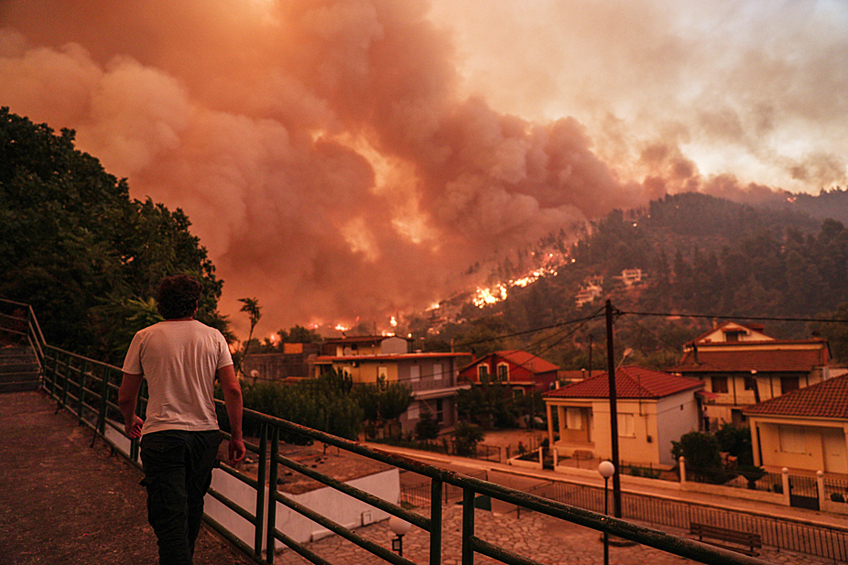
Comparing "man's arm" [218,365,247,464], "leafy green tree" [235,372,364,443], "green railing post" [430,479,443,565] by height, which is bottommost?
"leafy green tree" [235,372,364,443]

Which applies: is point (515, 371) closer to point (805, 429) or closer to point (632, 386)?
point (632, 386)

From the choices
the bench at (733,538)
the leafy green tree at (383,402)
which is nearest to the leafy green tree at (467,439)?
the leafy green tree at (383,402)

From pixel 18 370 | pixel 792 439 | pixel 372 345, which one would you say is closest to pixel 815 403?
pixel 792 439

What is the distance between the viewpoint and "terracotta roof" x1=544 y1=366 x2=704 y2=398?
85.3ft

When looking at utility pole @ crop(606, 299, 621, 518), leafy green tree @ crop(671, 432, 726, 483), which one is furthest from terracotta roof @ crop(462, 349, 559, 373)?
utility pole @ crop(606, 299, 621, 518)

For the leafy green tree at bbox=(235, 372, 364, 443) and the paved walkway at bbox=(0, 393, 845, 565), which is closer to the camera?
the paved walkway at bbox=(0, 393, 845, 565)

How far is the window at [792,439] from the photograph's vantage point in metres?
21.7

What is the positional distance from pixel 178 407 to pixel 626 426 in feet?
88.8

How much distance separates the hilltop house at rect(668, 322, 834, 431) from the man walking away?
34.7m

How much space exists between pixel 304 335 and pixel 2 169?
7316 cm

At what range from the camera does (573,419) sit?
2923 centimetres

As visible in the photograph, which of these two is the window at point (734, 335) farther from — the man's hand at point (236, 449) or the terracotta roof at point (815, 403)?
the man's hand at point (236, 449)

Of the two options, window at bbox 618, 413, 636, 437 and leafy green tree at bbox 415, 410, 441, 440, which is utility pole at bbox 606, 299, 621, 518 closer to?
window at bbox 618, 413, 636, 437

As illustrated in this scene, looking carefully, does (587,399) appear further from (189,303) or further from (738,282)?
(738,282)
